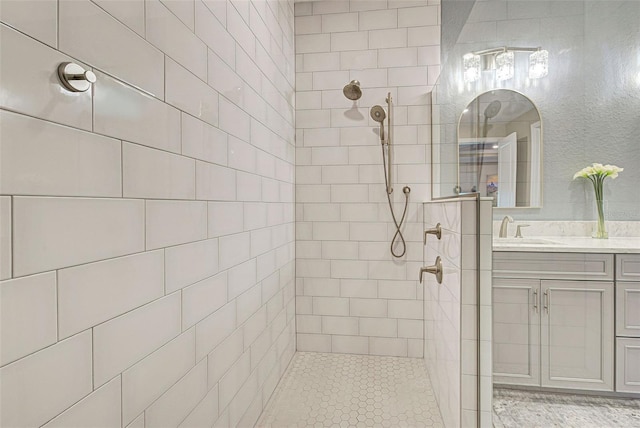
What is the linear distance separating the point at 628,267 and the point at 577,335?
0.31 m

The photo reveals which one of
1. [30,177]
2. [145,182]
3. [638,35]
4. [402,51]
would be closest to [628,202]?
[638,35]

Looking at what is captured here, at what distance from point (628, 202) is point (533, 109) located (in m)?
0.48

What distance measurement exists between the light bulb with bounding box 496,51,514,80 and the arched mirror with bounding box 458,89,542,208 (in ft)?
0.20

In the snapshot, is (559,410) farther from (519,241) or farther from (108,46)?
(108,46)

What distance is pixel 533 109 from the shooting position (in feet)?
4.39

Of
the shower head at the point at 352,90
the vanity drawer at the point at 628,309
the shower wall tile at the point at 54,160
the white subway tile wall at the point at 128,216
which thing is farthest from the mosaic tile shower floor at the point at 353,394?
the shower head at the point at 352,90

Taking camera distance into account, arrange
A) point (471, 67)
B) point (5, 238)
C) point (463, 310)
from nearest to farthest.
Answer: point (5, 238), point (463, 310), point (471, 67)

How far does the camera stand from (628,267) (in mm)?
1145

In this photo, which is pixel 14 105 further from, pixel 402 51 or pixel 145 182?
pixel 402 51

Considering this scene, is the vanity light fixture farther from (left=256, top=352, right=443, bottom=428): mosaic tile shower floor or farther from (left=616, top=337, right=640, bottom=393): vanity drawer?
(left=256, top=352, right=443, bottom=428): mosaic tile shower floor

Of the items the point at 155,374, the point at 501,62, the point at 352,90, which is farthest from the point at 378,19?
the point at 155,374

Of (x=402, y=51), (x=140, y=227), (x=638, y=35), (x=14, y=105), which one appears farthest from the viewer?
(x=402, y=51)

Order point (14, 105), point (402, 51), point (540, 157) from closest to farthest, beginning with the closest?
point (14, 105)
point (540, 157)
point (402, 51)

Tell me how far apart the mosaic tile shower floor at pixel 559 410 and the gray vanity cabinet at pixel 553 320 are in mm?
46
